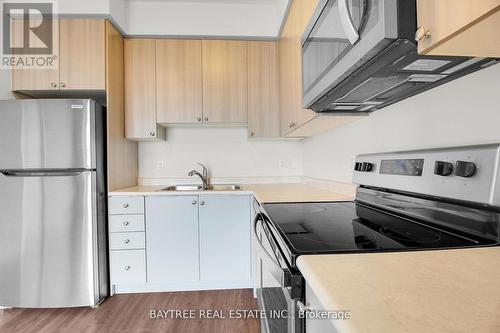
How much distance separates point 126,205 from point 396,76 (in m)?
2.07

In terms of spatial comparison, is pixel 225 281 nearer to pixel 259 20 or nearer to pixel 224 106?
pixel 224 106

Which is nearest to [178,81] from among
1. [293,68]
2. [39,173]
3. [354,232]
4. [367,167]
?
[293,68]

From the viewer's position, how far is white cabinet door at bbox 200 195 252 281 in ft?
6.98

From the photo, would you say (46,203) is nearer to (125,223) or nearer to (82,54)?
(125,223)

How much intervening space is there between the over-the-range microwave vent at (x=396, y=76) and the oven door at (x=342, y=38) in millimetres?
38

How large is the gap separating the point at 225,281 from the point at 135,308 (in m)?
0.72

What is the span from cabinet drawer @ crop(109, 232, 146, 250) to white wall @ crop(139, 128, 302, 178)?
2.37 feet

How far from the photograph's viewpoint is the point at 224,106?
240 cm

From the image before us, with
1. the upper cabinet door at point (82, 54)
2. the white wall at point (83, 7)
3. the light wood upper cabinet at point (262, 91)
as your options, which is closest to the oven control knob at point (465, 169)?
the light wood upper cabinet at point (262, 91)

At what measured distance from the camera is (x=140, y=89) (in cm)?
233

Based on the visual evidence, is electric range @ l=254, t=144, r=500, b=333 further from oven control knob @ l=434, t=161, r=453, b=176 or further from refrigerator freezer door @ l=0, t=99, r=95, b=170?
refrigerator freezer door @ l=0, t=99, r=95, b=170

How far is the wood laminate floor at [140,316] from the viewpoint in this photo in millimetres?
1676

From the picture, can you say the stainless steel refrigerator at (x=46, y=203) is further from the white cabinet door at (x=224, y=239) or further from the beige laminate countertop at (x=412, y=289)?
the beige laminate countertop at (x=412, y=289)
